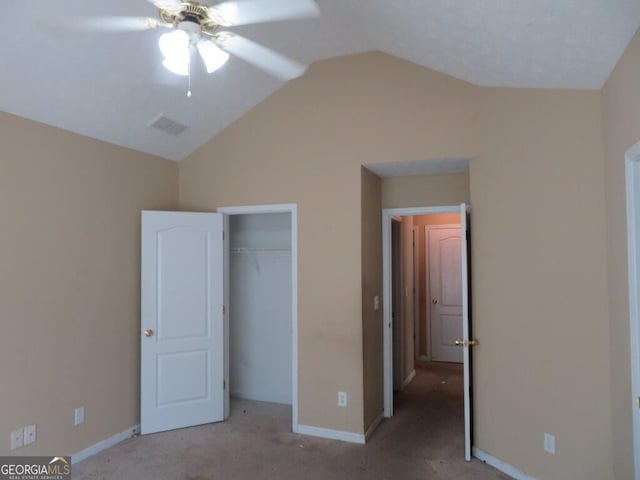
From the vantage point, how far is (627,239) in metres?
2.29

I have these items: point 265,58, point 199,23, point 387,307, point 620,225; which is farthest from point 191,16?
point 387,307

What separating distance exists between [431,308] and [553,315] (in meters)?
3.93

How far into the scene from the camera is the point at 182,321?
4.12 meters

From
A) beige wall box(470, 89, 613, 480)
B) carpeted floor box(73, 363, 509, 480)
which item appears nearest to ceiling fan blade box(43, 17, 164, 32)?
beige wall box(470, 89, 613, 480)

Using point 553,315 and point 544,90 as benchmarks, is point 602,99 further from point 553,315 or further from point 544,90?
point 553,315

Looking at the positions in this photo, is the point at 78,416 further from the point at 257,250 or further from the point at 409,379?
the point at 409,379

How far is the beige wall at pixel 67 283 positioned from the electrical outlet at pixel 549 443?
3313 mm

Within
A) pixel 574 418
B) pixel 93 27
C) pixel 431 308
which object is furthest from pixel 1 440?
pixel 431 308

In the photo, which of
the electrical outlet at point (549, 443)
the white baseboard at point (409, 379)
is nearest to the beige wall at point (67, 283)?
the white baseboard at point (409, 379)

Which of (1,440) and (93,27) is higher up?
(93,27)

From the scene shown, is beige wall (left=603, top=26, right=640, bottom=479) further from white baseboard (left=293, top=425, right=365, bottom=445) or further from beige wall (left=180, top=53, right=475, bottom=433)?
white baseboard (left=293, top=425, right=365, bottom=445)

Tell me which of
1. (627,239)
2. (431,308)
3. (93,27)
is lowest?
(431,308)

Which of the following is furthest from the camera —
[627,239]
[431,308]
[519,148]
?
[431,308]

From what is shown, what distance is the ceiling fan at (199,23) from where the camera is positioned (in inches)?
90.7
